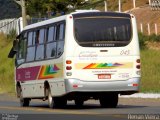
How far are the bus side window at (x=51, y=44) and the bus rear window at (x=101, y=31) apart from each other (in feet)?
4.55

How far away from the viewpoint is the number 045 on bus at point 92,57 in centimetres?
2742

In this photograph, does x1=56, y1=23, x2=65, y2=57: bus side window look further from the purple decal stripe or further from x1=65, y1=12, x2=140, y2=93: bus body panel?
the purple decal stripe

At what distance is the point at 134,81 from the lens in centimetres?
2783

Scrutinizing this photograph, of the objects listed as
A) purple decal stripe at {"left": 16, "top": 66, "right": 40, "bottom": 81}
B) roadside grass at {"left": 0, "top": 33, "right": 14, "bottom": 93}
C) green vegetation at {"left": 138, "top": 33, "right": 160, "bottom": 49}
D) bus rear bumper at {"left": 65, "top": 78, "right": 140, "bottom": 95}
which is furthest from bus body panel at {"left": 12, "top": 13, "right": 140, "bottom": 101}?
green vegetation at {"left": 138, "top": 33, "right": 160, "bottom": 49}

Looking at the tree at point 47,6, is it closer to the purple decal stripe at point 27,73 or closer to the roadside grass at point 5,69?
the roadside grass at point 5,69

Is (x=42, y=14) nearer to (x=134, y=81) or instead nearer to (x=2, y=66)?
(x=2, y=66)

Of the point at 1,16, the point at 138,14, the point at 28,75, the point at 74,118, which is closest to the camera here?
the point at 74,118

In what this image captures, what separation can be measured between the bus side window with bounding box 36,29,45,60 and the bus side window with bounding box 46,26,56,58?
1.86 feet

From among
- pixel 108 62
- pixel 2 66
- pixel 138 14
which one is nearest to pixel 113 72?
pixel 108 62

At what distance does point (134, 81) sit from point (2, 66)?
34.5 meters

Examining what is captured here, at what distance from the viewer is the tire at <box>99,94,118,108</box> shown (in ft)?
95.6

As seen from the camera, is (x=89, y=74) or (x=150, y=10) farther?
(x=150, y=10)

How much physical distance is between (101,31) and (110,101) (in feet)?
9.70

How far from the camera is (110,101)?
29.4 metres
